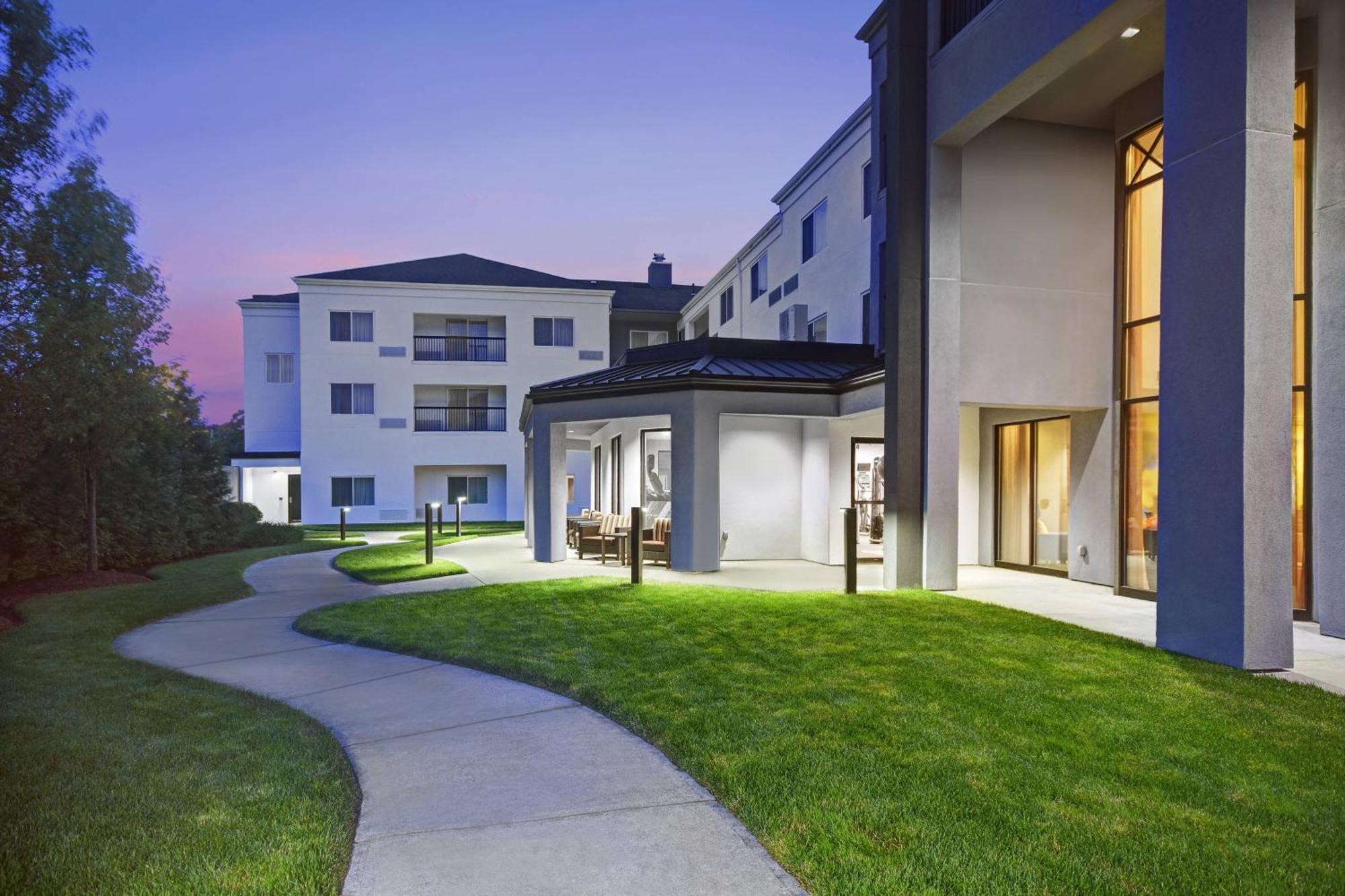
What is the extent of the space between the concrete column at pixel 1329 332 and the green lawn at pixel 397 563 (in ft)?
43.3

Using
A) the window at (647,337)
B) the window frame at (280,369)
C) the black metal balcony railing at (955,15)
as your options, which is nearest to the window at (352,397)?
the window frame at (280,369)

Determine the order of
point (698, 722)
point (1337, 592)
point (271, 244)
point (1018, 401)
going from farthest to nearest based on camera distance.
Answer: point (271, 244)
point (1018, 401)
point (1337, 592)
point (698, 722)

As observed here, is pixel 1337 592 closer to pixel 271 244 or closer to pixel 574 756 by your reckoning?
pixel 574 756

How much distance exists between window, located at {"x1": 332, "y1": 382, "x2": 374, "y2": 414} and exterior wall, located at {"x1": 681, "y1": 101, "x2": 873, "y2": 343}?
57.8ft

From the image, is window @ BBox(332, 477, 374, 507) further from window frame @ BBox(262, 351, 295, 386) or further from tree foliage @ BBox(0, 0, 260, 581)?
tree foliage @ BBox(0, 0, 260, 581)

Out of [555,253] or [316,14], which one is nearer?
[316,14]

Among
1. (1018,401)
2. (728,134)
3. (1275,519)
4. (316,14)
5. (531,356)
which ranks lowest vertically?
(1275,519)

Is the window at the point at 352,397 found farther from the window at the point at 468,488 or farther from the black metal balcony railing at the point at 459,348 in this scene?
the window at the point at 468,488

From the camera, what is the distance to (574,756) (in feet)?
16.3

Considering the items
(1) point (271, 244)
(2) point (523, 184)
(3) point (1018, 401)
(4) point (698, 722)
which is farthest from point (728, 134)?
(4) point (698, 722)

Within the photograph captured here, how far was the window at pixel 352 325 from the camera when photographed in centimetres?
3497

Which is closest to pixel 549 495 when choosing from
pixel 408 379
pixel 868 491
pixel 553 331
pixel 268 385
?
pixel 868 491

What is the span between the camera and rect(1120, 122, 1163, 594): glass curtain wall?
11797 millimetres

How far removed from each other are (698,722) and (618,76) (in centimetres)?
9604
